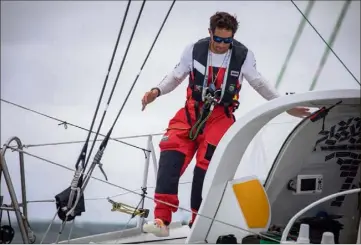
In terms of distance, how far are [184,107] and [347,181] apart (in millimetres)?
449

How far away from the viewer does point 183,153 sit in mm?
1497

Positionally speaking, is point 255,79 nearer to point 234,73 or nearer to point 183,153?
point 234,73

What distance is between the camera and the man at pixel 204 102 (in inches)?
58.4

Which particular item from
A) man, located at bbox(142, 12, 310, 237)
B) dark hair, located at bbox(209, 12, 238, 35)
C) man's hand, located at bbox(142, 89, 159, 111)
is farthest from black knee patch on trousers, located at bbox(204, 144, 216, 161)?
dark hair, located at bbox(209, 12, 238, 35)

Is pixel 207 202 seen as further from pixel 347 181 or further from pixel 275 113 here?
pixel 347 181

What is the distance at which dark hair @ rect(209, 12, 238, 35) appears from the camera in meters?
1.50

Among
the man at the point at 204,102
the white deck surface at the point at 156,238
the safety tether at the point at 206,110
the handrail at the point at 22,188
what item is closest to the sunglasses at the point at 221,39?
the man at the point at 204,102

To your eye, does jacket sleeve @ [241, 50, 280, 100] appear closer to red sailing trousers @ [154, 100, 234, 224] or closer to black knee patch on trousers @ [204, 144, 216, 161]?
red sailing trousers @ [154, 100, 234, 224]

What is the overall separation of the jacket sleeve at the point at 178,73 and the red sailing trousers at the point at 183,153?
7 centimetres

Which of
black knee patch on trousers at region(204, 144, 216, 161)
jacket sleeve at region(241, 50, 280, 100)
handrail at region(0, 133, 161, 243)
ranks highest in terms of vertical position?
jacket sleeve at region(241, 50, 280, 100)

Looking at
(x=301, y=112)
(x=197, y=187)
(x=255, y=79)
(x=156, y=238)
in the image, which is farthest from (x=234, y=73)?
(x=156, y=238)

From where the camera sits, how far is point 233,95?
1.52 meters

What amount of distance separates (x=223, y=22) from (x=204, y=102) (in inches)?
7.7

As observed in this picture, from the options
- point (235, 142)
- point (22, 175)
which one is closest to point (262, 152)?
point (235, 142)
